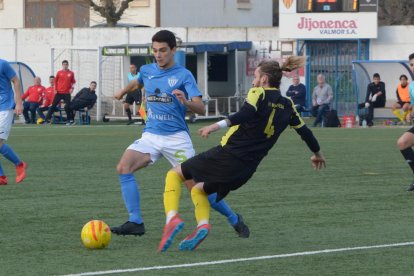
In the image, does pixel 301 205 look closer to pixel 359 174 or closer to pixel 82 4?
pixel 359 174

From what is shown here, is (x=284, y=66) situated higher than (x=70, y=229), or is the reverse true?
(x=284, y=66)

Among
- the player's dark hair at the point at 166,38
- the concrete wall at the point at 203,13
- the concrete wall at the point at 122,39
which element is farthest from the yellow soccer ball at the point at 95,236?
the concrete wall at the point at 203,13

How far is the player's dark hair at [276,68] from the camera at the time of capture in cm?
918

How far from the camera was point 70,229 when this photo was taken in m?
10.4

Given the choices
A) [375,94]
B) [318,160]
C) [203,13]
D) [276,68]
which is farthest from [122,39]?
[276,68]

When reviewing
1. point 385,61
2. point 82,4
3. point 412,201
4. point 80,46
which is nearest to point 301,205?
point 412,201

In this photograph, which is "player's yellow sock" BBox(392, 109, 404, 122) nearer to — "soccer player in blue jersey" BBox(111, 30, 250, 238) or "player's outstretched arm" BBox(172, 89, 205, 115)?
"soccer player in blue jersey" BBox(111, 30, 250, 238)

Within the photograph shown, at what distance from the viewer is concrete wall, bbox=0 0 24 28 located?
57.3 metres

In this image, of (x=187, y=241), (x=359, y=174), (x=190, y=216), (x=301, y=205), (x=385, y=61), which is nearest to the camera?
(x=187, y=241)

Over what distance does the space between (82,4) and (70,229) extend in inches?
1838

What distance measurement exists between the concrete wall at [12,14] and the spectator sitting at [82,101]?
23330 mm

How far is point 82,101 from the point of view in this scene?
34688mm

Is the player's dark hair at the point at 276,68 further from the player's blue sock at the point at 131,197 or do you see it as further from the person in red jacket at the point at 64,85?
the person in red jacket at the point at 64,85

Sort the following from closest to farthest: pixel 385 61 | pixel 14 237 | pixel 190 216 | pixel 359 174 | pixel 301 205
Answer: pixel 14 237
pixel 190 216
pixel 301 205
pixel 359 174
pixel 385 61
